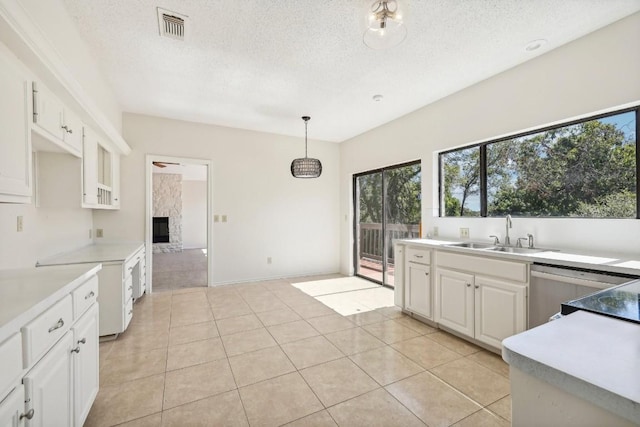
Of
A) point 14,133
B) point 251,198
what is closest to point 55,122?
point 14,133

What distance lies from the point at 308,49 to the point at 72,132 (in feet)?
6.75

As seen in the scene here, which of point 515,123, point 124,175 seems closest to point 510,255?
point 515,123

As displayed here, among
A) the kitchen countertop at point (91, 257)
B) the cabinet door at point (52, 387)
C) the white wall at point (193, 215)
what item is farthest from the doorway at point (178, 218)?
the cabinet door at point (52, 387)

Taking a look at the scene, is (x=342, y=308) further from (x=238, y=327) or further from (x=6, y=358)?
(x=6, y=358)

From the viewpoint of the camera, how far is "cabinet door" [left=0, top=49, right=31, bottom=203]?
1435 millimetres

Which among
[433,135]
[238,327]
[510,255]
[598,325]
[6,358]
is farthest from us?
[433,135]

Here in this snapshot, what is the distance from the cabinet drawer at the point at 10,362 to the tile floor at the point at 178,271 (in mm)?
3834

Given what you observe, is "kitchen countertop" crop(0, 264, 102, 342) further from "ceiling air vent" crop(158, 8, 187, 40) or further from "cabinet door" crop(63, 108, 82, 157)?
"ceiling air vent" crop(158, 8, 187, 40)

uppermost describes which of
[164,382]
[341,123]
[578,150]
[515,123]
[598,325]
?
[341,123]

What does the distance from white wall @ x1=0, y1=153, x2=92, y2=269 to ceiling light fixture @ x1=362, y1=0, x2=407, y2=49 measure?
2.65 meters

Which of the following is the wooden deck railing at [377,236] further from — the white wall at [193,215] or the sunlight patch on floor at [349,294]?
the white wall at [193,215]

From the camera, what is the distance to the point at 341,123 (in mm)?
4590

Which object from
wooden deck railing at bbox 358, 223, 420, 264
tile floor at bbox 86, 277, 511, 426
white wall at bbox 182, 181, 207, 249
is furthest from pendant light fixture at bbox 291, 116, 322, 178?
white wall at bbox 182, 181, 207, 249

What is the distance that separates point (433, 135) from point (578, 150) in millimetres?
1486
